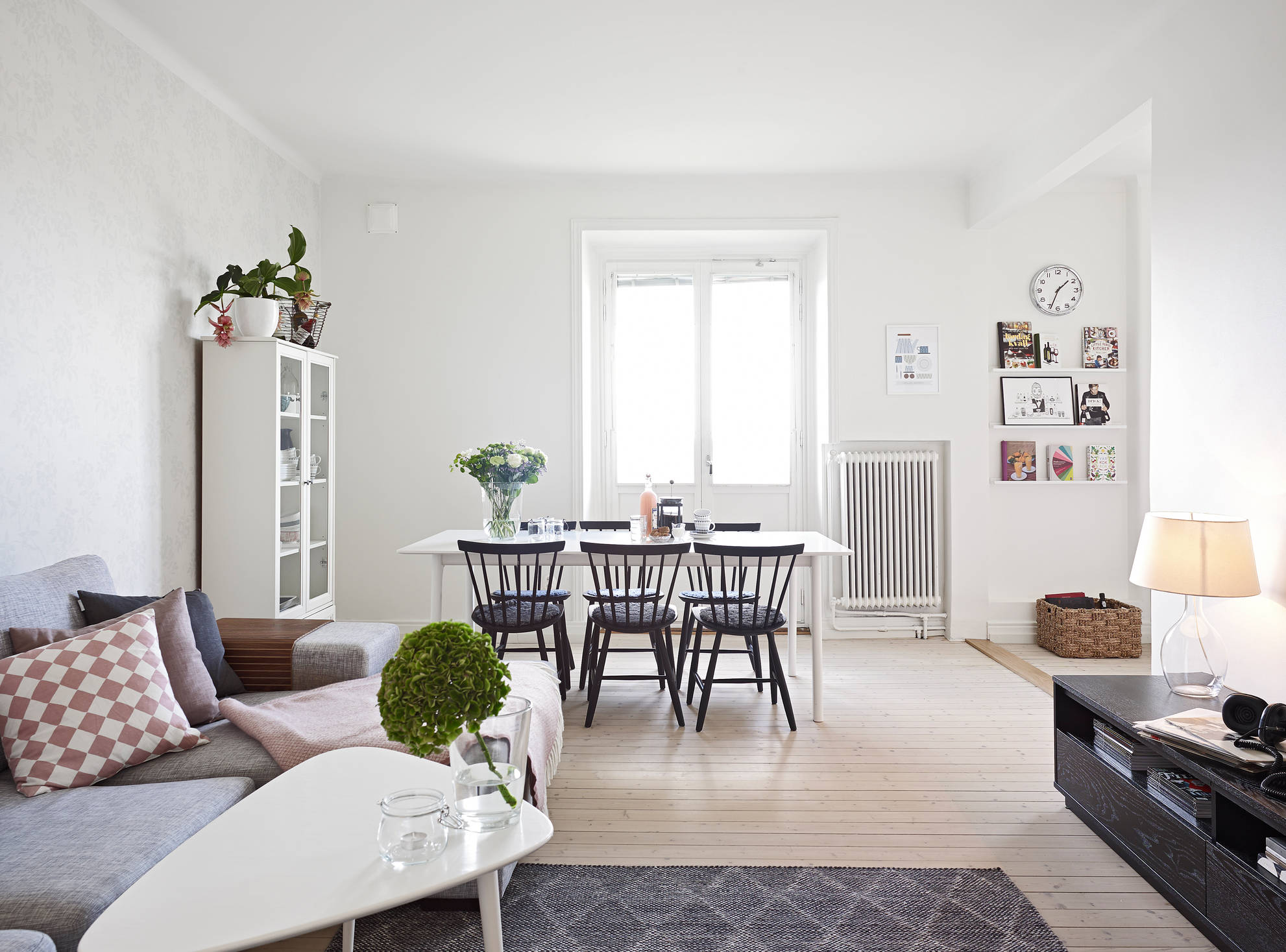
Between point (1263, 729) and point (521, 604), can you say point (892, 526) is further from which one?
point (1263, 729)

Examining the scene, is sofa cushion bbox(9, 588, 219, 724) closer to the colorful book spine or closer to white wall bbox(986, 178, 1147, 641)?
white wall bbox(986, 178, 1147, 641)

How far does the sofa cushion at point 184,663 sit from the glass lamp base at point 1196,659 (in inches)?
112

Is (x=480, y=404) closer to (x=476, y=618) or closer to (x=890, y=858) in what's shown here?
(x=476, y=618)

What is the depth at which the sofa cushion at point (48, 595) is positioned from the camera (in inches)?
80.5

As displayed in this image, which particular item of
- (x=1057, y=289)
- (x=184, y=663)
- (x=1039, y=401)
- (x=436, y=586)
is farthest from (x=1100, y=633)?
(x=184, y=663)

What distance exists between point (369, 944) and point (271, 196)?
3.83 m

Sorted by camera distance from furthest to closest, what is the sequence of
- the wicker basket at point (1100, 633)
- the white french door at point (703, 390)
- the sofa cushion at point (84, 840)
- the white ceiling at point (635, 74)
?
the white french door at point (703, 390)
the wicker basket at point (1100, 633)
the white ceiling at point (635, 74)
the sofa cushion at point (84, 840)

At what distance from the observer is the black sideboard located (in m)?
1.69

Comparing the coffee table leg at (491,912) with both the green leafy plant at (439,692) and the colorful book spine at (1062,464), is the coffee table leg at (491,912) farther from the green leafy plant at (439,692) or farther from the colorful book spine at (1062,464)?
the colorful book spine at (1062,464)

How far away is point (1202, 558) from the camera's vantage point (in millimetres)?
2215

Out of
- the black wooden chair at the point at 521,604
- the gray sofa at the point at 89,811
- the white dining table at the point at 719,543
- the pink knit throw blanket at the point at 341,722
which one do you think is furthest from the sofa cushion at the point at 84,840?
the white dining table at the point at 719,543

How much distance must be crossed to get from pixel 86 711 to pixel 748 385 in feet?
13.7

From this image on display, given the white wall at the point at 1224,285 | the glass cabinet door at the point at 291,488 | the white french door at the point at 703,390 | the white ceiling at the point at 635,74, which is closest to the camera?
the white wall at the point at 1224,285

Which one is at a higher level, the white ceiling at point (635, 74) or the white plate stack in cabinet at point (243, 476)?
the white ceiling at point (635, 74)
